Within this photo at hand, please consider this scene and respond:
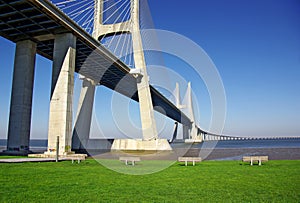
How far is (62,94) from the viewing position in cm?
2284

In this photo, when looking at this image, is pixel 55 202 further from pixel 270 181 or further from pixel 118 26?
pixel 118 26

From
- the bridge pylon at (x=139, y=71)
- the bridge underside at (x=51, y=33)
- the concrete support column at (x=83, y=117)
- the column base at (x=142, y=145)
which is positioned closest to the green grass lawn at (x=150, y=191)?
the bridge underside at (x=51, y=33)

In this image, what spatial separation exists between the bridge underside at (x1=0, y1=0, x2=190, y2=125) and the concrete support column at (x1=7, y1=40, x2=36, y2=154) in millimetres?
1723

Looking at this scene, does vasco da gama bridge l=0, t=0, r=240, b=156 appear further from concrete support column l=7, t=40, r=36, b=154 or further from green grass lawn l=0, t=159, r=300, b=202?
green grass lawn l=0, t=159, r=300, b=202

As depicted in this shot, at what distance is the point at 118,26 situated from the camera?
36.3 m

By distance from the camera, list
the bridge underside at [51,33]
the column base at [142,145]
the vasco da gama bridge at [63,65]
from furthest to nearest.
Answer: the column base at [142,145], the vasco da gama bridge at [63,65], the bridge underside at [51,33]

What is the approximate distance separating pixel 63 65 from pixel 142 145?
1638 cm

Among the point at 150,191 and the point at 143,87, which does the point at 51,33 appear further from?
the point at 150,191

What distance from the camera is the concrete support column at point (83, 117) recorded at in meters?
36.8

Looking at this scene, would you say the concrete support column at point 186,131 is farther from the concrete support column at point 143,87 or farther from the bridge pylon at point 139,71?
the concrete support column at point 143,87

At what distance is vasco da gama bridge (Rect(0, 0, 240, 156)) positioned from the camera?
22.4m

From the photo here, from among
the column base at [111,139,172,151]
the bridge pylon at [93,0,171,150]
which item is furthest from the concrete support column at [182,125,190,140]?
the bridge pylon at [93,0,171,150]

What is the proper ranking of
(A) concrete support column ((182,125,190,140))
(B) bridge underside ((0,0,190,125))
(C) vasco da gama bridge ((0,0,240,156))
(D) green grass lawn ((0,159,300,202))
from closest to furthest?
(D) green grass lawn ((0,159,300,202)), (B) bridge underside ((0,0,190,125)), (C) vasco da gama bridge ((0,0,240,156)), (A) concrete support column ((182,125,190,140))

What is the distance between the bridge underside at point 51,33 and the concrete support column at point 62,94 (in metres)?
1.47
